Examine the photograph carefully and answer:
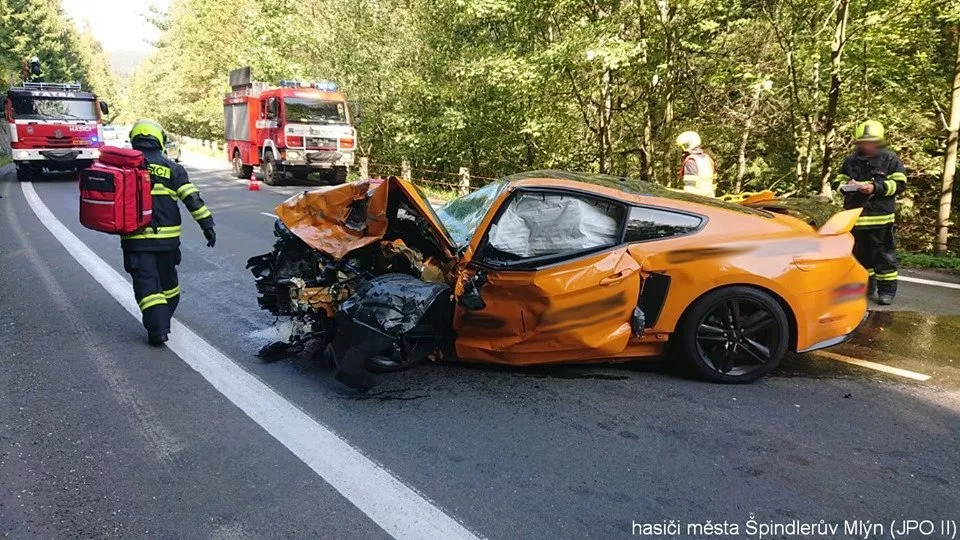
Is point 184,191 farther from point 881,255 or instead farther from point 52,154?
point 52,154

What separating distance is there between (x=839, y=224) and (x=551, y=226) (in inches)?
76.3

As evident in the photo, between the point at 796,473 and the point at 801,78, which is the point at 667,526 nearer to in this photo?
the point at 796,473

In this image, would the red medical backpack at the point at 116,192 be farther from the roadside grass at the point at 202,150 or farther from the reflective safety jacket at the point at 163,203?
the roadside grass at the point at 202,150

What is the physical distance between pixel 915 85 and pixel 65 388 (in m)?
13.4

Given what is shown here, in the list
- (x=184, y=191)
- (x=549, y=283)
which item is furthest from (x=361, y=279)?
(x=184, y=191)

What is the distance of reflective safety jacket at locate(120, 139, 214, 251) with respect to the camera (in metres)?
4.80

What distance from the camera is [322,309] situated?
4.27 meters

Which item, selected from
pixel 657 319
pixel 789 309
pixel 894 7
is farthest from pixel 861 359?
pixel 894 7

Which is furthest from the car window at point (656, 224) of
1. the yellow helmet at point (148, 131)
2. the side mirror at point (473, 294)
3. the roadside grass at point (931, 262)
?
the roadside grass at point (931, 262)

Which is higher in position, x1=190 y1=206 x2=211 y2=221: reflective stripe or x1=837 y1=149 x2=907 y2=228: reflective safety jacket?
x1=837 y1=149 x2=907 y2=228: reflective safety jacket

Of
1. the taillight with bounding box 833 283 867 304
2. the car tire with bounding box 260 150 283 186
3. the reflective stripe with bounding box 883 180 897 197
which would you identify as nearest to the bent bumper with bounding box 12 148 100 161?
the car tire with bounding box 260 150 283 186

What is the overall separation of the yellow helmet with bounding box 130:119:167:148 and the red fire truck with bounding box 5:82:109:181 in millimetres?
17486

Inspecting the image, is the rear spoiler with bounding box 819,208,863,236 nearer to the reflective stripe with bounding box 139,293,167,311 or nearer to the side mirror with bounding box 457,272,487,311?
the side mirror with bounding box 457,272,487,311

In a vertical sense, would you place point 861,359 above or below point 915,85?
below
